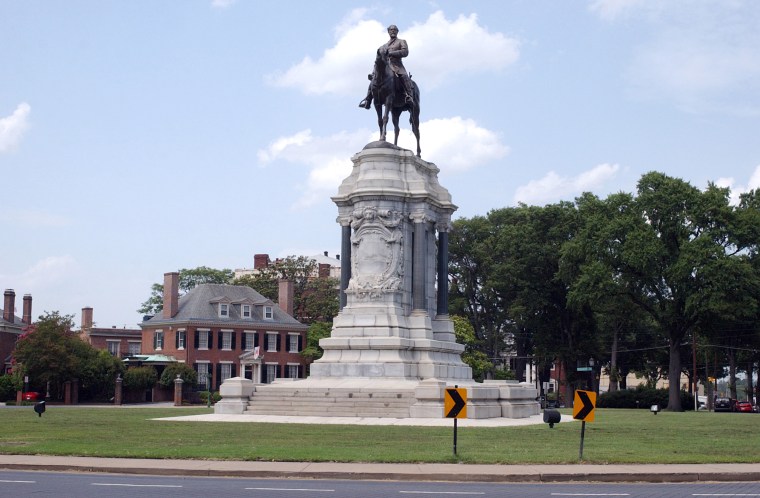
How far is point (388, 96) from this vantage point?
165 feet

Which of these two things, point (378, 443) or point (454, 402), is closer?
point (454, 402)

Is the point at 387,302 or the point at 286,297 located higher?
the point at 286,297

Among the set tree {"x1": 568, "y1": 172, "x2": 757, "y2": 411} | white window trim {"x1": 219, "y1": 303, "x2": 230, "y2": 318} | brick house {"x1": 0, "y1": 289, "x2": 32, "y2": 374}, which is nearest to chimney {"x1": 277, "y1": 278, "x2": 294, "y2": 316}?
white window trim {"x1": 219, "y1": 303, "x2": 230, "y2": 318}

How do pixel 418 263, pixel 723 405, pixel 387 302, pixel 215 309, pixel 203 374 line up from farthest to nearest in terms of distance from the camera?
pixel 215 309
pixel 203 374
pixel 723 405
pixel 418 263
pixel 387 302

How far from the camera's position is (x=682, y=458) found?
75.5ft

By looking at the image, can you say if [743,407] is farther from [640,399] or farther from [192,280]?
[192,280]

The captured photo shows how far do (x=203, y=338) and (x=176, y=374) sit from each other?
27.5 ft

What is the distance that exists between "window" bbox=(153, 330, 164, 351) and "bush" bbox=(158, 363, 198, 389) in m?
9.13

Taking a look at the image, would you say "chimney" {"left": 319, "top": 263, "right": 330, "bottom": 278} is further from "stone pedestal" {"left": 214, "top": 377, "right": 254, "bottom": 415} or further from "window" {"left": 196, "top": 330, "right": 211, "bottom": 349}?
"stone pedestal" {"left": 214, "top": 377, "right": 254, "bottom": 415}

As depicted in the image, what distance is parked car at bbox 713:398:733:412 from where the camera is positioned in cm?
8381

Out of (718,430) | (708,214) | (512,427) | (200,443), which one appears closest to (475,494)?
(200,443)

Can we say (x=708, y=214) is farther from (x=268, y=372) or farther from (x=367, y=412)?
(x=268, y=372)

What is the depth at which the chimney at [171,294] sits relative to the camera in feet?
330

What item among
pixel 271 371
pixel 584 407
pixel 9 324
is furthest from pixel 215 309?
pixel 584 407
